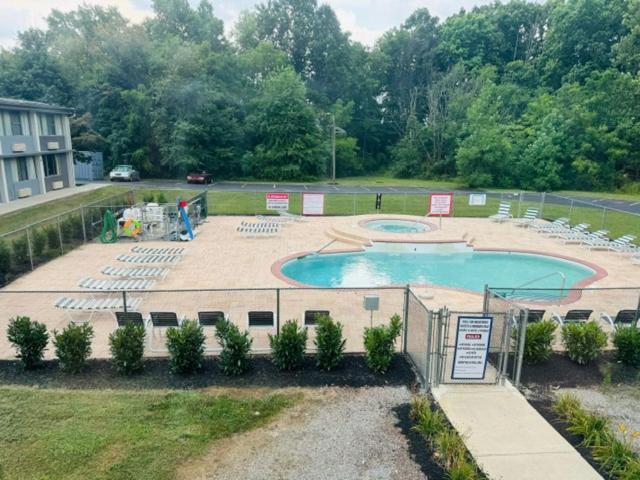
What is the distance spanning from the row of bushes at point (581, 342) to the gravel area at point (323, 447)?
2937 millimetres

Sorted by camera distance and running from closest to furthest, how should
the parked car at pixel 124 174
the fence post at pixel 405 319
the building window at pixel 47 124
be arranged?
the fence post at pixel 405 319, the building window at pixel 47 124, the parked car at pixel 124 174

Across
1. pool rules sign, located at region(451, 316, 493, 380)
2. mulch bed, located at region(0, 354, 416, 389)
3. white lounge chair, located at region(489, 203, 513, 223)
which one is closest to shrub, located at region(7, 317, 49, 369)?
mulch bed, located at region(0, 354, 416, 389)

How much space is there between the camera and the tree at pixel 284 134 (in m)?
45.6

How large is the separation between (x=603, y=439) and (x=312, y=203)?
20438mm

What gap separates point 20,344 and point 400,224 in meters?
19.0

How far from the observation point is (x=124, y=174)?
135 ft

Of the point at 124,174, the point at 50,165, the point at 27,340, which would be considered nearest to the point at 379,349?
the point at 27,340

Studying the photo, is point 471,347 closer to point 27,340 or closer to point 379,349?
point 379,349

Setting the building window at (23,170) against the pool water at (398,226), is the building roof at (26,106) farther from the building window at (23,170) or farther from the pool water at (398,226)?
the pool water at (398,226)

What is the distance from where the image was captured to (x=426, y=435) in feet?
21.8

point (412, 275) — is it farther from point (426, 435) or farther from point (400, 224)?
point (426, 435)

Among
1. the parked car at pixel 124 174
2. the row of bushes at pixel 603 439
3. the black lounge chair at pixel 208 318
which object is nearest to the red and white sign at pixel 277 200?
the black lounge chair at pixel 208 318

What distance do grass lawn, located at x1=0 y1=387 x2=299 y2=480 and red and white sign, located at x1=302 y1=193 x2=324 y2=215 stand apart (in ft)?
60.9

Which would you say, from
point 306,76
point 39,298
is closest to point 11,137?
point 39,298
